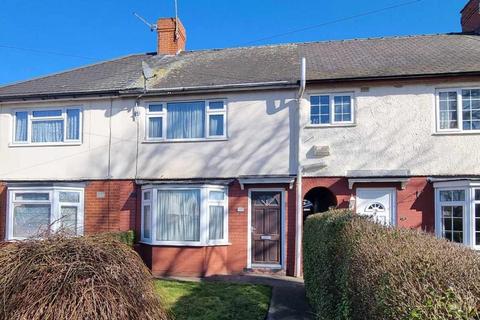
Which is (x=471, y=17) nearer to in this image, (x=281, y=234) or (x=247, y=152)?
(x=247, y=152)

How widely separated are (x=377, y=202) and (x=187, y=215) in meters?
5.63

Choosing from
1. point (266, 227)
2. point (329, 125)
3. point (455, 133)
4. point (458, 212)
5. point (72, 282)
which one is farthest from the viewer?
point (266, 227)

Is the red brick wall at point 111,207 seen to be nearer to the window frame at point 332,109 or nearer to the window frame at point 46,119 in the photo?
the window frame at point 46,119

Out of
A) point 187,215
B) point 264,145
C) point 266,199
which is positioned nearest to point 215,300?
point 187,215

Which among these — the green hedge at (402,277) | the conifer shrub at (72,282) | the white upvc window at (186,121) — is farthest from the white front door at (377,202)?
the conifer shrub at (72,282)

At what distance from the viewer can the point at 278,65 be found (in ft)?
47.1

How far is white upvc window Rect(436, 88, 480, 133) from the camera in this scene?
1202 cm

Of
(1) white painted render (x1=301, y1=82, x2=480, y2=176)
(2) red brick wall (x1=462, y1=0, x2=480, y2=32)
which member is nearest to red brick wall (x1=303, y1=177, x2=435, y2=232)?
(1) white painted render (x1=301, y1=82, x2=480, y2=176)

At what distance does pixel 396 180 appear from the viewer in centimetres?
1199

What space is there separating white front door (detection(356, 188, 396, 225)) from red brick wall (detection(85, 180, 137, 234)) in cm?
701

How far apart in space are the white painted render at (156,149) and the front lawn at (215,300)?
385 cm

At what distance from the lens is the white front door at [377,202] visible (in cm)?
1220

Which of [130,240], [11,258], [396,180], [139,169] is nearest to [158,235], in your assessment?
[130,240]

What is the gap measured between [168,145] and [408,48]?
8.96 m
